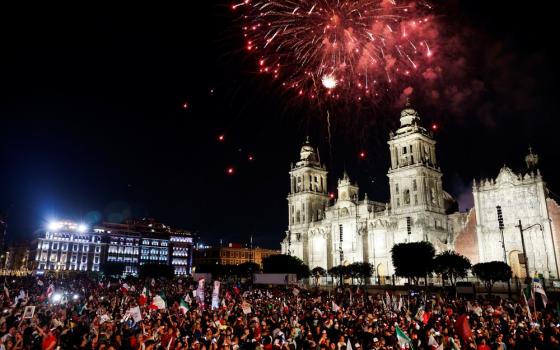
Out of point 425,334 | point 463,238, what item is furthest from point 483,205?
point 425,334

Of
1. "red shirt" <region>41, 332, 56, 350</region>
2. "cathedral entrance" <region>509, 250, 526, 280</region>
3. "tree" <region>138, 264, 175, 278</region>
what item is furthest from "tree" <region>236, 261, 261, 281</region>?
"red shirt" <region>41, 332, 56, 350</region>

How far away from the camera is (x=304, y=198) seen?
292 ft

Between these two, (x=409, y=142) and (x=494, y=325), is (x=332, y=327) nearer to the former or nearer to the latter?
(x=494, y=325)

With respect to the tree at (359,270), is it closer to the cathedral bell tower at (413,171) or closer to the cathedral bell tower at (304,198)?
the cathedral bell tower at (413,171)

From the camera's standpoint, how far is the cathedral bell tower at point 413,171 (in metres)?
64.4

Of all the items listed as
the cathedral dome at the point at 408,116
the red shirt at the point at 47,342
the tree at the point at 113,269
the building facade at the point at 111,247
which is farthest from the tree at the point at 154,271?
the red shirt at the point at 47,342

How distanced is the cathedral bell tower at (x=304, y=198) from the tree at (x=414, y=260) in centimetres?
3580

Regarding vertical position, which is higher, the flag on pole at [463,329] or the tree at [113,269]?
the tree at [113,269]

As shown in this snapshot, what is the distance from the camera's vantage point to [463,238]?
59.2 metres

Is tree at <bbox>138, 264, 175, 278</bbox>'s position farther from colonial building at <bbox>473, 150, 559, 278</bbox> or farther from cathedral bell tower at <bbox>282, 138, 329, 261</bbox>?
colonial building at <bbox>473, 150, 559, 278</bbox>

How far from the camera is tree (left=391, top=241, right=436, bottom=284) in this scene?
160 ft

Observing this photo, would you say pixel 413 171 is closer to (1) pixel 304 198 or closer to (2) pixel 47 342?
(1) pixel 304 198

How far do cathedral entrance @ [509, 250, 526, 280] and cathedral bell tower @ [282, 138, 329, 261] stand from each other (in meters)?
40.7

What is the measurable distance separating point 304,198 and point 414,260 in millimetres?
41523
